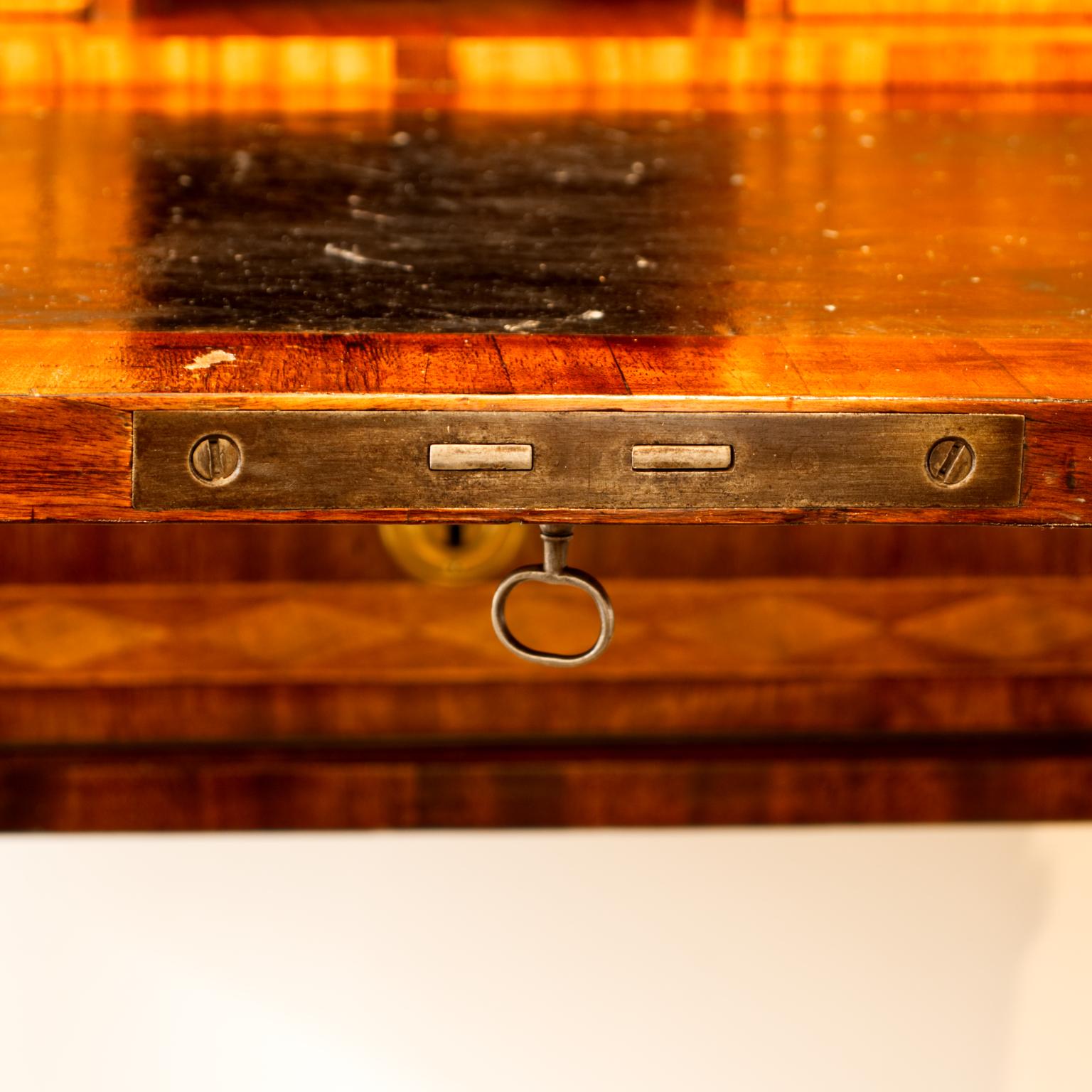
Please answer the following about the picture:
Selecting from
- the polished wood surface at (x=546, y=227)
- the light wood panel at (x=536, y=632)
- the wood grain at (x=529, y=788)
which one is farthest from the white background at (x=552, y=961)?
the polished wood surface at (x=546, y=227)

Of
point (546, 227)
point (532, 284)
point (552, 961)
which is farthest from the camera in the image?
point (552, 961)

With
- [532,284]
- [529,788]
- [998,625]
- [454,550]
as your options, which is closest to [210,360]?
[532,284]

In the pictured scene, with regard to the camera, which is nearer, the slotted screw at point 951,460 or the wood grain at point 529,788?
the slotted screw at point 951,460

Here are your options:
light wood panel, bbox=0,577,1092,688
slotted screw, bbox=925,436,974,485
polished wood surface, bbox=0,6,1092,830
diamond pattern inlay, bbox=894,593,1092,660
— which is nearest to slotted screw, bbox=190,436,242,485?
slotted screw, bbox=925,436,974,485

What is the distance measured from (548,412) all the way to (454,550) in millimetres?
741

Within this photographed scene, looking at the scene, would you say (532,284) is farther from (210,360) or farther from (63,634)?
(63,634)

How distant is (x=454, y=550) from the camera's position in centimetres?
124

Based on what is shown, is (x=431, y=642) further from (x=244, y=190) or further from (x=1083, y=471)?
(x=1083, y=471)

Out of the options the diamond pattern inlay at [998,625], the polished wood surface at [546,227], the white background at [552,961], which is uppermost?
the polished wood surface at [546,227]

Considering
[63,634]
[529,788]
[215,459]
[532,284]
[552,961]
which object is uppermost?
[532,284]

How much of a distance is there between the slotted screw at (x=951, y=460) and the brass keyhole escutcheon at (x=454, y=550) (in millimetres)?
712

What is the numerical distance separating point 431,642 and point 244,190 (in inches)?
21.1

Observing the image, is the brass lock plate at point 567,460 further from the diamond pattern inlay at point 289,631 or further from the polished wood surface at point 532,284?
the diamond pattern inlay at point 289,631

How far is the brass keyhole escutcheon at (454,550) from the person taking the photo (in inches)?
48.4
